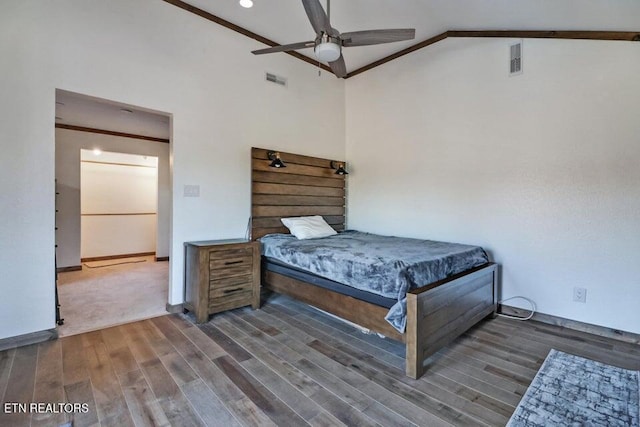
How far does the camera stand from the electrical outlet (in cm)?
278

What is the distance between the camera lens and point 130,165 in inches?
269

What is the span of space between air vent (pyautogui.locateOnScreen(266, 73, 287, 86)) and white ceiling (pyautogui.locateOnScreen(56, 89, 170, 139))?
1.62 meters

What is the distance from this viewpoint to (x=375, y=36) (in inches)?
94.9

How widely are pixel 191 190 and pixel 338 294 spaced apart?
1.96 metres

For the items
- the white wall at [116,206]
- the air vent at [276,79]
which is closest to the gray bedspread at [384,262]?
the air vent at [276,79]

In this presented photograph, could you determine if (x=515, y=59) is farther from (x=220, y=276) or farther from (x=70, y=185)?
(x=70, y=185)

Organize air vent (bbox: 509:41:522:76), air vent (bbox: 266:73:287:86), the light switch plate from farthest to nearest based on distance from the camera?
1. air vent (bbox: 266:73:287:86)
2. the light switch plate
3. air vent (bbox: 509:41:522:76)

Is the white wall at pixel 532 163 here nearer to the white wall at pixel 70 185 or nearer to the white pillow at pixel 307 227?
the white pillow at pixel 307 227

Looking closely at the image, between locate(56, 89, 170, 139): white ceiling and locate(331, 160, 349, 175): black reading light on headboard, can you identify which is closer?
locate(56, 89, 170, 139): white ceiling

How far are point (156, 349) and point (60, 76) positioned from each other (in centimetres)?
242

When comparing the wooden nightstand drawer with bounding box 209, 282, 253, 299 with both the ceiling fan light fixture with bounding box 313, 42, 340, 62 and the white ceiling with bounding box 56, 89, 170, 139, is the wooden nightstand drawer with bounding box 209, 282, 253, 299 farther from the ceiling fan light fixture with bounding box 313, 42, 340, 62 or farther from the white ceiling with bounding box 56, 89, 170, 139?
the white ceiling with bounding box 56, 89, 170, 139

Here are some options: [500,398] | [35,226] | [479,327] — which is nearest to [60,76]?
[35,226]

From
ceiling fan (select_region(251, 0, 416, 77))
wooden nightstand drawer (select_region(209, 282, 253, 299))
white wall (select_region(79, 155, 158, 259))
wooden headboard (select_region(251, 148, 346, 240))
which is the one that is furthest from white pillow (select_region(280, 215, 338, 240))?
white wall (select_region(79, 155, 158, 259))

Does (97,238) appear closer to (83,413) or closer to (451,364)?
(83,413)
